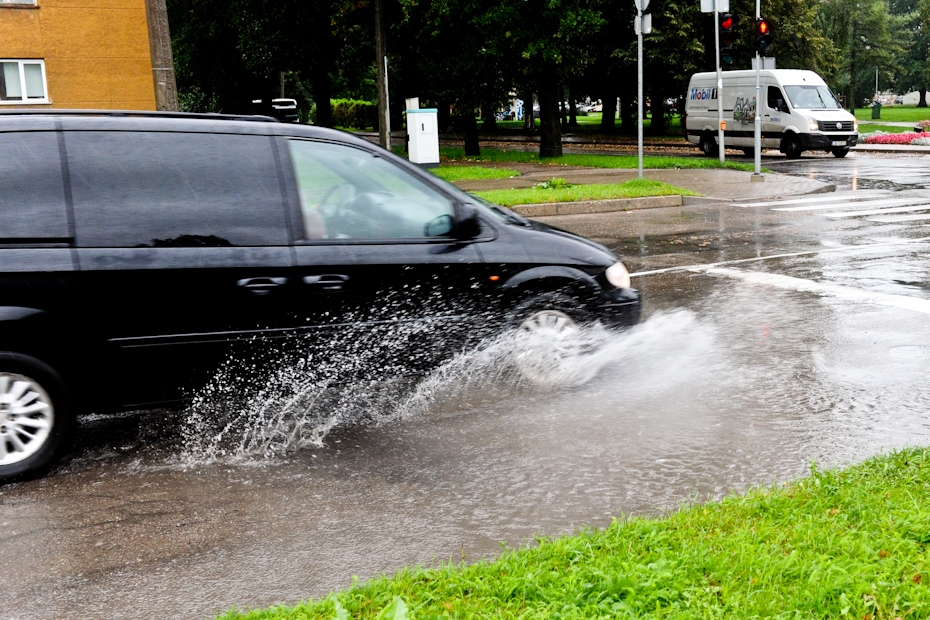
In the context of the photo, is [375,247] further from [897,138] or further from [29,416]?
[897,138]

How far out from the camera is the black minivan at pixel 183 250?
5.18 meters

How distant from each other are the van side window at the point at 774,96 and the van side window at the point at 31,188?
29715 mm

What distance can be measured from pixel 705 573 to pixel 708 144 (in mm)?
32877

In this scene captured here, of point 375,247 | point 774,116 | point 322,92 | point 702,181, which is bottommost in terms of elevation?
point 702,181

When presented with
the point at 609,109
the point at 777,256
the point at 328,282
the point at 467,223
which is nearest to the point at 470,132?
the point at 609,109

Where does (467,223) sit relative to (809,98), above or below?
below

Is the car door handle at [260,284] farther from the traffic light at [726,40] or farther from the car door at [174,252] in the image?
the traffic light at [726,40]

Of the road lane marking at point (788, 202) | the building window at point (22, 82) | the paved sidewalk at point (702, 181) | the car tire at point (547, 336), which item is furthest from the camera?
the building window at point (22, 82)

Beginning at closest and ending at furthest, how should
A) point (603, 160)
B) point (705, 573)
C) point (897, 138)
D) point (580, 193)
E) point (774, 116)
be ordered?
point (705, 573) < point (580, 193) < point (603, 160) < point (774, 116) < point (897, 138)

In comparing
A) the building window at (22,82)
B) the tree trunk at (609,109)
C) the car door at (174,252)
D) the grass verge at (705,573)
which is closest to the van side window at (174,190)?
the car door at (174,252)

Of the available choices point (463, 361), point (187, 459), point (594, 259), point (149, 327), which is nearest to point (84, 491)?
point (187, 459)

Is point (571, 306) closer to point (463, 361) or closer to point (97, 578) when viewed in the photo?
point (463, 361)

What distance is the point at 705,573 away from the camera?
3633mm

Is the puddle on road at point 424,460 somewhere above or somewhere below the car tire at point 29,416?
below
